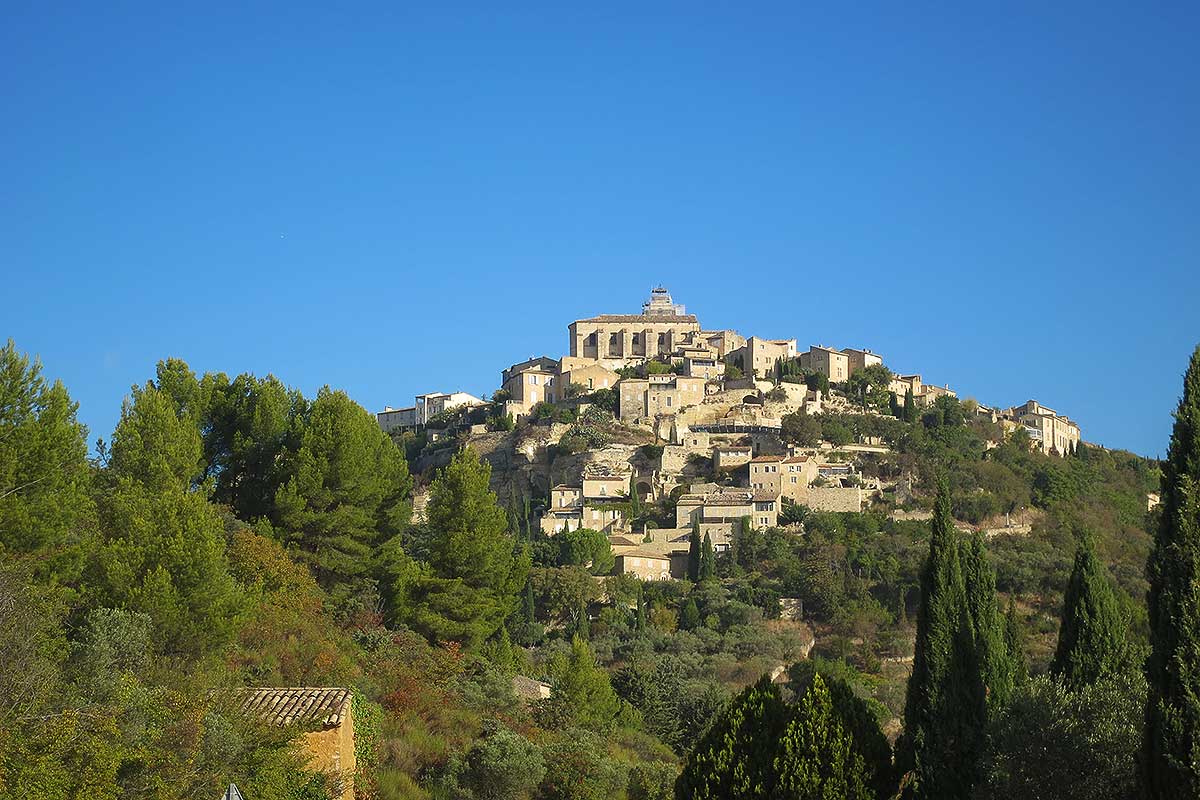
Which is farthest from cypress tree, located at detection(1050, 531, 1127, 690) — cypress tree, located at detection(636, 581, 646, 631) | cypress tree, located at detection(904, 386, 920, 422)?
cypress tree, located at detection(904, 386, 920, 422)

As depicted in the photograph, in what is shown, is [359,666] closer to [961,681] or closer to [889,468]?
[961,681]

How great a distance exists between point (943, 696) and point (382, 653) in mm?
11479

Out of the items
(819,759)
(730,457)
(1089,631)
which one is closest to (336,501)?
(819,759)

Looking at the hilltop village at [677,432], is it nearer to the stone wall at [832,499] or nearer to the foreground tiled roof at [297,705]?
the stone wall at [832,499]

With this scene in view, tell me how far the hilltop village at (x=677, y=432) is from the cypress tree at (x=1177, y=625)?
53.9m

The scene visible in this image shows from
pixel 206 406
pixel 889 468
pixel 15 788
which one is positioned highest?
pixel 889 468

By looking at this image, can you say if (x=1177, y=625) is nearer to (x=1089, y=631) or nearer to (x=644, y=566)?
(x=1089, y=631)

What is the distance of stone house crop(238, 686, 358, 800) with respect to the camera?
1772 cm

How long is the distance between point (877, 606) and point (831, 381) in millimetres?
27660

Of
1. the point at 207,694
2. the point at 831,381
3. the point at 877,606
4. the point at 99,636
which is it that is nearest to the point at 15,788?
the point at 207,694

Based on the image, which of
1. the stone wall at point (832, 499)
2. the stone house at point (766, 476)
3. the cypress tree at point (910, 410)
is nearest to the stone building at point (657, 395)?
the stone house at point (766, 476)

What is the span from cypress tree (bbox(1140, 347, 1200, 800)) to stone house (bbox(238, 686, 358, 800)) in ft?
32.6

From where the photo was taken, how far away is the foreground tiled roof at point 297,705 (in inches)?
696

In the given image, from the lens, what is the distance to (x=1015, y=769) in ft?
51.9
